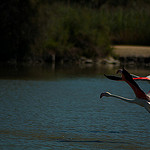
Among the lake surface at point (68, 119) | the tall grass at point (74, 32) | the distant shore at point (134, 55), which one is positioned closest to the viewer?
the lake surface at point (68, 119)

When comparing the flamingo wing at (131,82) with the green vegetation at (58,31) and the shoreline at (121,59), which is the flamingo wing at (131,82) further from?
the shoreline at (121,59)

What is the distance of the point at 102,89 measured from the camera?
A: 61.1 feet

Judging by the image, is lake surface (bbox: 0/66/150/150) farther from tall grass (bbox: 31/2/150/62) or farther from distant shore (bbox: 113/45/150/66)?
distant shore (bbox: 113/45/150/66)

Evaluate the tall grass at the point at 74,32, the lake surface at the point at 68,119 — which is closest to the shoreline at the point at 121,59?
the tall grass at the point at 74,32

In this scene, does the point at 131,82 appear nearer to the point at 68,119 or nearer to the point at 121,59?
the point at 68,119

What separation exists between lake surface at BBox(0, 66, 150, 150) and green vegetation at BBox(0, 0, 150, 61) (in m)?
13.1

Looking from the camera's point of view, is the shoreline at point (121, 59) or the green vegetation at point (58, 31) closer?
the green vegetation at point (58, 31)

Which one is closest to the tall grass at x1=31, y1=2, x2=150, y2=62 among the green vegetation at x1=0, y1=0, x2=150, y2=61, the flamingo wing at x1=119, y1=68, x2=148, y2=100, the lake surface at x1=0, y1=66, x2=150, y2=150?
the green vegetation at x1=0, y1=0, x2=150, y2=61

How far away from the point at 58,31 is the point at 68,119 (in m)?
23.9

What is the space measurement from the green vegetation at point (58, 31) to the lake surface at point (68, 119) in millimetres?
13131

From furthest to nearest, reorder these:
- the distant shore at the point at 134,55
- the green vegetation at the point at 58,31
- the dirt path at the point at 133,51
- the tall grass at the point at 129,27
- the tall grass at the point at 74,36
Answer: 1. the tall grass at the point at 129,27
2. the dirt path at the point at 133,51
3. the distant shore at the point at 134,55
4. the tall grass at the point at 74,36
5. the green vegetation at the point at 58,31

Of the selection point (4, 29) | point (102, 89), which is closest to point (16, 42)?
point (4, 29)

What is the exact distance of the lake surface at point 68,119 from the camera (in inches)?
354

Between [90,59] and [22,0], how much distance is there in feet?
23.3
